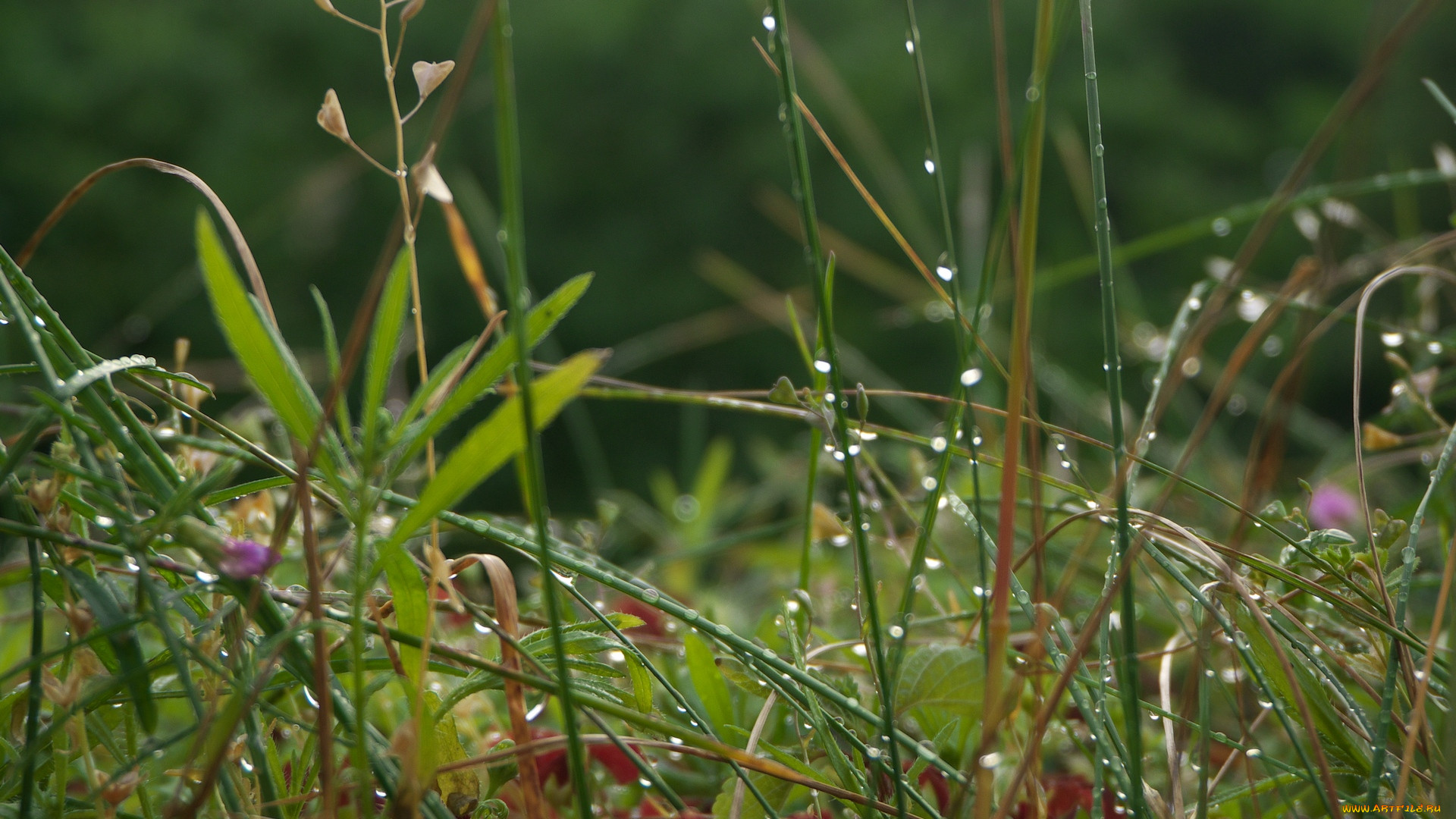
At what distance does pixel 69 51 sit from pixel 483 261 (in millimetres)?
2098

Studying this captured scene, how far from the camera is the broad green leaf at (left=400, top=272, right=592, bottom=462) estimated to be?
0.77 ft

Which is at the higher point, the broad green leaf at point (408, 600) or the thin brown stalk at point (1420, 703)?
the thin brown stalk at point (1420, 703)

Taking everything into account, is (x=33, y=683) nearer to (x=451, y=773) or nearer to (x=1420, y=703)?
(x=451, y=773)

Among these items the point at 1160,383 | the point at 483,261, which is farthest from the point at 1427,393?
the point at 483,261

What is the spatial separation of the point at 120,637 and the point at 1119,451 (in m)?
→ 0.28

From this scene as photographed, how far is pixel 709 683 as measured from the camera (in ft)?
1.25

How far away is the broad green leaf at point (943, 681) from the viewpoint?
0.28m

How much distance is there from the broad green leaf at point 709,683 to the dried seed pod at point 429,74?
0.74 feet

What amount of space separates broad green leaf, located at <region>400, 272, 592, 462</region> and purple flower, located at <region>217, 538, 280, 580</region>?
4cm

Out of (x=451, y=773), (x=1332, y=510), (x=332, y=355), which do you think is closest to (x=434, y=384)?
(x=332, y=355)

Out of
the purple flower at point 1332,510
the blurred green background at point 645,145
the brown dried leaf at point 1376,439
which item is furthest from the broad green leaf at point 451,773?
the blurred green background at point 645,145

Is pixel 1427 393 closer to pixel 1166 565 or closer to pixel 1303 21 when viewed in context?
pixel 1166 565

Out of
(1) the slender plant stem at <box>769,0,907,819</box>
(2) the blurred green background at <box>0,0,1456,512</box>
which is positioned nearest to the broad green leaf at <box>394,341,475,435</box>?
(1) the slender plant stem at <box>769,0,907,819</box>

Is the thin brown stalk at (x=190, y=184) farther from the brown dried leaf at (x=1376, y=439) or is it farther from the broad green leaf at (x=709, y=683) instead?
the brown dried leaf at (x=1376, y=439)
